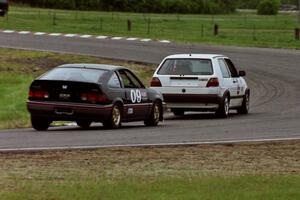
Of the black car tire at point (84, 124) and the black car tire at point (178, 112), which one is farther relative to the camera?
the black car tire at point (178, 112)

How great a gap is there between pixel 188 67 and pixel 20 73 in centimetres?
1058

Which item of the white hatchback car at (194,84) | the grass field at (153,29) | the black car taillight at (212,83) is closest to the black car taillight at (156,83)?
the white hatchback car at (194,84)

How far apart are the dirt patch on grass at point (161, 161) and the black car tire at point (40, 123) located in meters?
4.99

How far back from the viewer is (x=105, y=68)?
65.4ft

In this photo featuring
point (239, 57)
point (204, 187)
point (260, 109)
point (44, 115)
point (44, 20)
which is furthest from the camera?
point (44, 20)

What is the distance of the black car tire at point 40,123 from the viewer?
1939cm

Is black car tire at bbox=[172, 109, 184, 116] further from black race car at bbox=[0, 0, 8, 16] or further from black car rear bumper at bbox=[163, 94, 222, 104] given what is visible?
black race car at bbox=[0, 0, 8, 16]

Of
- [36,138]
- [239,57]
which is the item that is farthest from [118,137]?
[239,57]

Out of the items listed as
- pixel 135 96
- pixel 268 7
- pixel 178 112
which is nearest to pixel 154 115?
pixel 135 96

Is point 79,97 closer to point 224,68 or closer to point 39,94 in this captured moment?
point 39,94

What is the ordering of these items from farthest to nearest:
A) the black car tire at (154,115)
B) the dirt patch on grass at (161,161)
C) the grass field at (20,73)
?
1. the grass field at (20,73)
2. the black car tire at (154,115)
3. the dirt patch on grass at (161,161)

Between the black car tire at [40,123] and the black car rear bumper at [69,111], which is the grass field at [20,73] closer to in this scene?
the black car tire at [40,123]

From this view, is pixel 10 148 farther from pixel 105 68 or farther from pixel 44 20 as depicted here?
pixel 44 20

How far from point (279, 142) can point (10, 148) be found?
454cm
